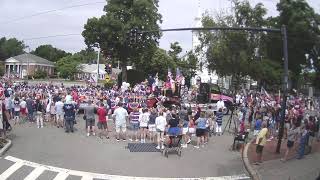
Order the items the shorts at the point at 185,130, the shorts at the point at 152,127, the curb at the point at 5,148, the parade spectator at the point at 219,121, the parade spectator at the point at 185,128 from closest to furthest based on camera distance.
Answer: the curb at the point at 5,148, the shorts at the point at 185,130, the parade spectator at the point at 185,128, the shorts at the point at 152,127, the parade spectator at the point at 219,121

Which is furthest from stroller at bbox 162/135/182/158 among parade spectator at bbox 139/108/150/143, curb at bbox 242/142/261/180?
curb at bbox 242/142/261/180

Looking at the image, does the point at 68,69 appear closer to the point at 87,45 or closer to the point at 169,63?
the point at 169,63

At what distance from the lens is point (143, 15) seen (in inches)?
2574

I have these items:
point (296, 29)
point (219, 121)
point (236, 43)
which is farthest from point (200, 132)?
point (296, 29)

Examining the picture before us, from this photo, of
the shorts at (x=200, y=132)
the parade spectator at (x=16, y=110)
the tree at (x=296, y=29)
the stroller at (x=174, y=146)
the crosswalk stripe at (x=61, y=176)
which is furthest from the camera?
the tree at (x=296, y=29)

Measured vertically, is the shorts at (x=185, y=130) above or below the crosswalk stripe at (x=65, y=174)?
above

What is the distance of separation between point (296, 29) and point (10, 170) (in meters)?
63.6

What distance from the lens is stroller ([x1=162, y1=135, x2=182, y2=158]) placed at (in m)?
21.1

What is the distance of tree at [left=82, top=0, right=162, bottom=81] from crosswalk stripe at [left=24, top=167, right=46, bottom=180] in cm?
4637

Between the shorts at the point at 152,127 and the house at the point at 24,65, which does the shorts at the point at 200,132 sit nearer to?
the shorts at the point at 152,127

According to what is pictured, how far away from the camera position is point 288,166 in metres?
18.6

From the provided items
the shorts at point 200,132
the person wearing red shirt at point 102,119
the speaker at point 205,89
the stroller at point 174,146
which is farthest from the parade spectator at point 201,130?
the speaker at point 205,89

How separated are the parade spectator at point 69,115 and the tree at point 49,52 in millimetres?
133824

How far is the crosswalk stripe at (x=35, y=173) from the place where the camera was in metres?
16.2
